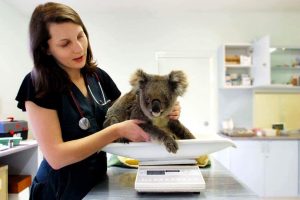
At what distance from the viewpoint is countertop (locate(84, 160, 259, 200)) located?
0.92 m

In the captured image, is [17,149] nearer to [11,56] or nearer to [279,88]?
[11,56]

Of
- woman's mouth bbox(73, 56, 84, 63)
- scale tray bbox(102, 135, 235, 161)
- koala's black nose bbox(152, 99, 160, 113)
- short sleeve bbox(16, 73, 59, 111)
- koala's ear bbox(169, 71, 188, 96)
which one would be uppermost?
woman's mouth bbox(73, 56, 84, 63)

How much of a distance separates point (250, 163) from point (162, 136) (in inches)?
115

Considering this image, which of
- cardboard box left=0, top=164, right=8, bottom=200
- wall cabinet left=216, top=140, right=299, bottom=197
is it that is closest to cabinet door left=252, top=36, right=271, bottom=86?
wall cabinet left=216, top=140, right=299, bottom=197

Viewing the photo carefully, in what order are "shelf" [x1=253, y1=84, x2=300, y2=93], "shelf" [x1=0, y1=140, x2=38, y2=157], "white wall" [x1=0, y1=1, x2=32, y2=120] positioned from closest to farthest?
"shelf" [x1=0, y1=140, x2=38, y2=157]
"white wall" [x1=0, y1=1, x2=32, y2=120]
"shelf" [x1=253, y1=84, x2=300, y2=93]

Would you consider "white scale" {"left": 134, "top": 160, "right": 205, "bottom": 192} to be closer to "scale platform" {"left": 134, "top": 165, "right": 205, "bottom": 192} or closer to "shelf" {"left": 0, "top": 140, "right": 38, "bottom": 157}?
"scale platform" {"left": 134, "top": 165, "right": 205, "bottom": 192}

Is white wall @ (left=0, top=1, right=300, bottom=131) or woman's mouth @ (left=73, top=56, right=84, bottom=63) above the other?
white wall @ (left=0, top=1, right=300, bottom=131)

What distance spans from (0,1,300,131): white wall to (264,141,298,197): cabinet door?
2.53 ft

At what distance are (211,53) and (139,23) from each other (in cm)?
125

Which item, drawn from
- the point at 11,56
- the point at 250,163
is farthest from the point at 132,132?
the point at 11,56

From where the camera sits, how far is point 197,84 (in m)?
4.13

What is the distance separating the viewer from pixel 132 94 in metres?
1.29

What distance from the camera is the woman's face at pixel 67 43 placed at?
3.25 ft

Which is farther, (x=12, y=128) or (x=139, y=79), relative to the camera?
(x=12, y=128)
